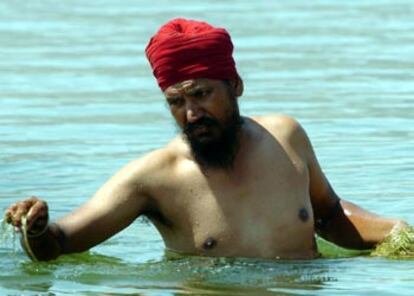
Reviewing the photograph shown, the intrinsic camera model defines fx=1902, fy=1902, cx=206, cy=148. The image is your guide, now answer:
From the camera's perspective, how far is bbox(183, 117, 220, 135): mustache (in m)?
9.53

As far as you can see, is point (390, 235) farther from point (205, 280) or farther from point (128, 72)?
point (128, 72)

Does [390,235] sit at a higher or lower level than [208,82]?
lower

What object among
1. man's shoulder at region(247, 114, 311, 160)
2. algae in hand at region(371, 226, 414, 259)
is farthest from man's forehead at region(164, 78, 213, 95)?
algae in hand at region(371, 226, 414, 259)

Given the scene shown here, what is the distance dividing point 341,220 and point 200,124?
124 centimetres

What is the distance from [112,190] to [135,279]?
21.5 inches

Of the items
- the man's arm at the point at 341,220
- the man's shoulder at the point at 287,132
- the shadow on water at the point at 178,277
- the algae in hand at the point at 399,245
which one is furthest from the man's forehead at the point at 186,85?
the algae in hand at the point at 399,245

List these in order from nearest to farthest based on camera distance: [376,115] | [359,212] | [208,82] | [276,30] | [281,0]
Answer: [208,82] → [359,212] → [376,115] → [276,30] → [281,0]

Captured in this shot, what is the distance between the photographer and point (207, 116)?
31.4ft

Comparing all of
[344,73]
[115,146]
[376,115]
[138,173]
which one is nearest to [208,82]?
[138,173]

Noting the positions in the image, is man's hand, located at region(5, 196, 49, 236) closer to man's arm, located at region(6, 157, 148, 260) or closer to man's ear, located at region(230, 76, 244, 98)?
man's arm, located at region(6, 157, 148, 260)

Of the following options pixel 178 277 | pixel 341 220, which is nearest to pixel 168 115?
pixel 341 220

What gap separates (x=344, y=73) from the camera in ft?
61.0

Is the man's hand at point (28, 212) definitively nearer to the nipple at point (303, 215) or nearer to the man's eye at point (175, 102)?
the man's eye at point (175, 102)

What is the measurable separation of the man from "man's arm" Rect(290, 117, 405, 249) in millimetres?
36
